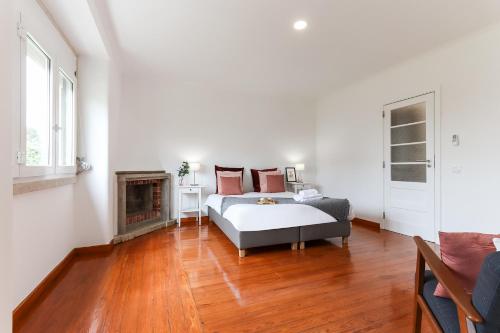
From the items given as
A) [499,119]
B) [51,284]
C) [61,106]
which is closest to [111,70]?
[61,106]

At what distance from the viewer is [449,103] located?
3094 millimetres

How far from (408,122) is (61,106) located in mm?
4607

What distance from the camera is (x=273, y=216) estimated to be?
9.27 ft

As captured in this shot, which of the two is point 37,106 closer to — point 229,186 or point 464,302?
point 229,186

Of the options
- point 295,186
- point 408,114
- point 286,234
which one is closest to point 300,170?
point 295,186

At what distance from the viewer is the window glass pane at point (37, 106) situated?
73.2 inches

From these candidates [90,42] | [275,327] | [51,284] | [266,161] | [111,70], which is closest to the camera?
[275,327]

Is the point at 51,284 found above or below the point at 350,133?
below

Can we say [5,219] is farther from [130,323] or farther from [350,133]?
[350,133]

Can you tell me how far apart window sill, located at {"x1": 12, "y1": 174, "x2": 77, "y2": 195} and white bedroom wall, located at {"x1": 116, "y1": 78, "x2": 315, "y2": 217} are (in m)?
1.61

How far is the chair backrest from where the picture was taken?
71 centimetres

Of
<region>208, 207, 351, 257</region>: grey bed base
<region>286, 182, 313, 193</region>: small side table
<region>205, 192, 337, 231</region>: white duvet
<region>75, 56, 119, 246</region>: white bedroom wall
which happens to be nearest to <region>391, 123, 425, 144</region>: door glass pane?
<region>208, 207, 351, 257</region>: grey bed base

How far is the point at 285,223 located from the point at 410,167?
2.26m

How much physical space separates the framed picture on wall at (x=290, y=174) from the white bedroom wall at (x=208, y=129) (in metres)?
0.17
